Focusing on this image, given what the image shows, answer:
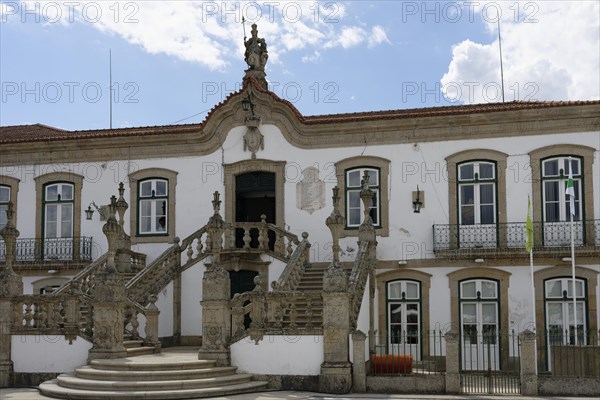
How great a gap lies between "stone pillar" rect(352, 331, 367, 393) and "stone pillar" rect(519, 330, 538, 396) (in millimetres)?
2706

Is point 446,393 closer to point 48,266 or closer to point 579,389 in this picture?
point 579,389

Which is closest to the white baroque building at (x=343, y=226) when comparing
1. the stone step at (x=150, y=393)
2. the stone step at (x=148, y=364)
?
the stone step at (x=148, y=364)

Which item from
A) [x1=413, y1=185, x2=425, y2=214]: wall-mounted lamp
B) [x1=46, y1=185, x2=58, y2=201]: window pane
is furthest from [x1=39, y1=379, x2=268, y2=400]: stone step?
[x1=46, y1=185, x2=58, y2=201]: window pane

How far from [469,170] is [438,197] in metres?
0.95

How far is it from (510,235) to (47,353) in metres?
10.3

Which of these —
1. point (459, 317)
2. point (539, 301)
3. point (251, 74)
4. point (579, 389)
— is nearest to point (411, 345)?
point (459, 317)

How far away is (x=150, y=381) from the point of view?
1475 centimetres

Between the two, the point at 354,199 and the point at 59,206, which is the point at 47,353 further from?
the point at 354,199

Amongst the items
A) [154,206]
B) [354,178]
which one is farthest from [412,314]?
[154,206]

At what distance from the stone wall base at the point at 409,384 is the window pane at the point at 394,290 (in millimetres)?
5044

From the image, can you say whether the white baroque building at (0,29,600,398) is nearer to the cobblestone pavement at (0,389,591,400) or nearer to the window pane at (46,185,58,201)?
the window pane at (46,185,58,201)

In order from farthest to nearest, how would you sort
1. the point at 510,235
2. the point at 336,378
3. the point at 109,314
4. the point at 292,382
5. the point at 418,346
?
the point at 418,346
the point at 510,235
the point at 109,314
the point at 292,382
the point at 336,378

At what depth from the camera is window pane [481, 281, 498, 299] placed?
773 inches

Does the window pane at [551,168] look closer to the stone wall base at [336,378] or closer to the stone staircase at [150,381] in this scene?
the stone wall base at [336,378]
